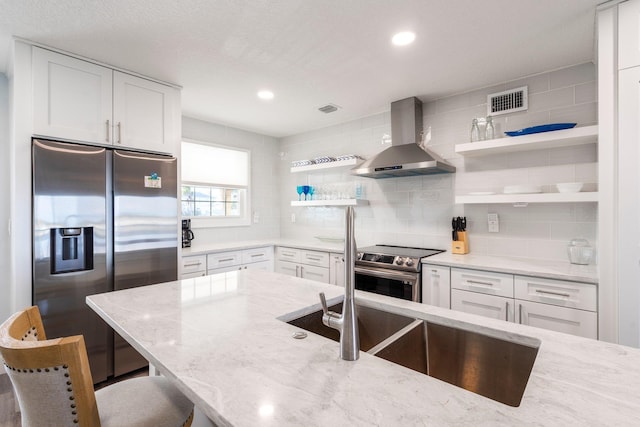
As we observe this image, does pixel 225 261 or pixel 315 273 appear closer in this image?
pixel 225 261

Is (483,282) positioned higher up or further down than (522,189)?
further down

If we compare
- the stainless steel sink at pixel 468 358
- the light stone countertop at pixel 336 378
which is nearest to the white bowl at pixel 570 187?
the light stone countertop at pixel 336 378

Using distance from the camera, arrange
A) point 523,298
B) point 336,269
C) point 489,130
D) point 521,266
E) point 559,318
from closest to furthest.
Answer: point 559,318, point 523,298, point 521,266, point 489,130, point 336,269

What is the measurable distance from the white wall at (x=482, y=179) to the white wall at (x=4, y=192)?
10.2ft

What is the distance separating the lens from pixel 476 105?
2.95 meters

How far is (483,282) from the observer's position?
235 centimetres

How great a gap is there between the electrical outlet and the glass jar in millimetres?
532

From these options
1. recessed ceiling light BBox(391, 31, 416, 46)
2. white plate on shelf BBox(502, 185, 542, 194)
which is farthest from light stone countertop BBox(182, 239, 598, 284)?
recessed ceiling light BBox(391, 31, 416, 46)

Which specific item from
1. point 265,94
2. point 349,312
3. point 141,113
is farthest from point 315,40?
point 349,312

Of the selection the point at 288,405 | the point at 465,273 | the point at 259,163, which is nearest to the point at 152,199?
the point at 259,163

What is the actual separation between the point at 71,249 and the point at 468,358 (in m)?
2.53

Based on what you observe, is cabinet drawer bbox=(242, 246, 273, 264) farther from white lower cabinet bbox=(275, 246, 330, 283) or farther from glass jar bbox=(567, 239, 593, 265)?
glass jar bbox=(567, 239, 593, 265)

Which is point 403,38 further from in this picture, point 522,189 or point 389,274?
point 389,274

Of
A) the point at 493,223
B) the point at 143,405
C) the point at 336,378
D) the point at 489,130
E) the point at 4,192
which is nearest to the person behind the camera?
the point at 336,378
